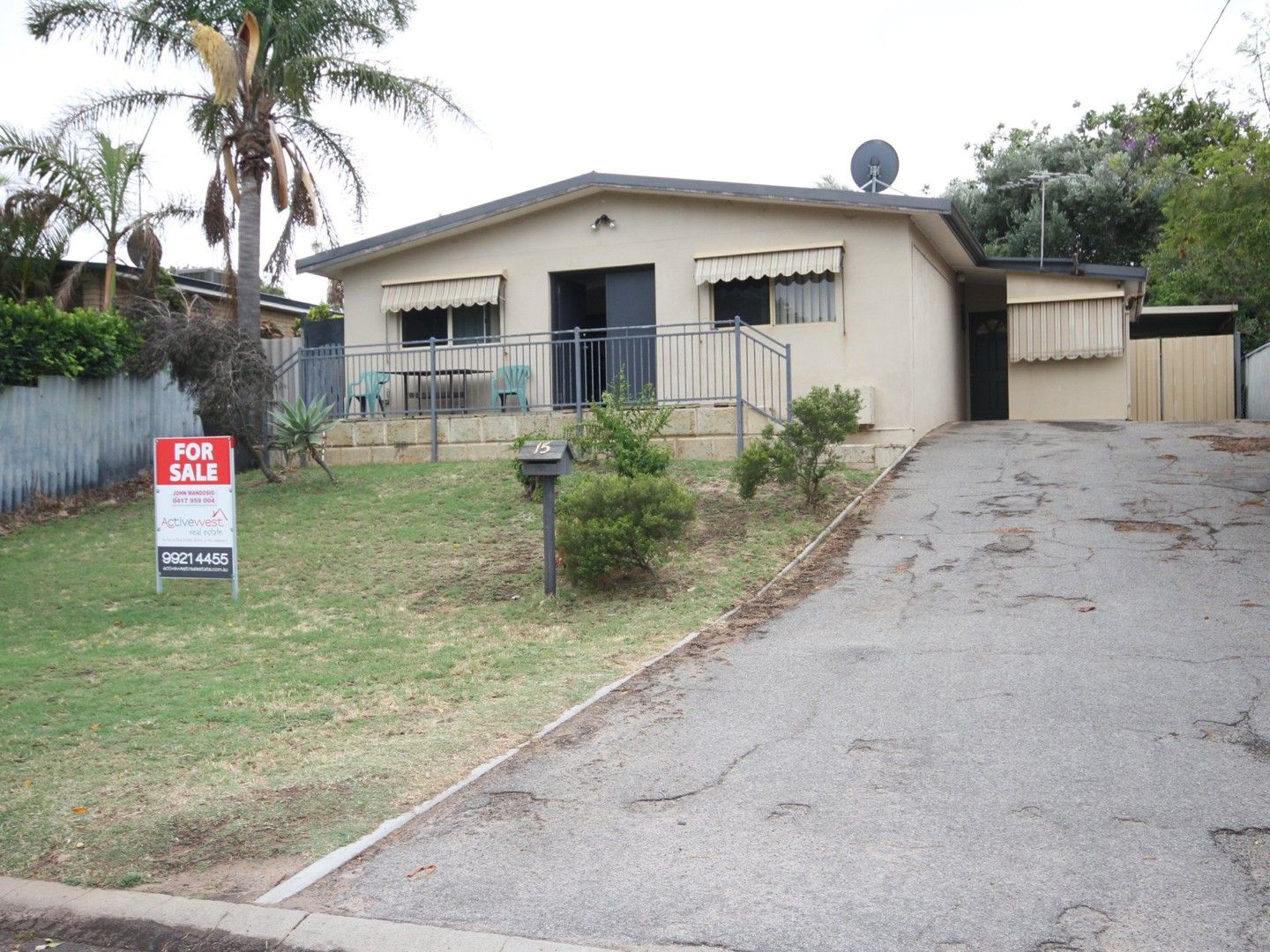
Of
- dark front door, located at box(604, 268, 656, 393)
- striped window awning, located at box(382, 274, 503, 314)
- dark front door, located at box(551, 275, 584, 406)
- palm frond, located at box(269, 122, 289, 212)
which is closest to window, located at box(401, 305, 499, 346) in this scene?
striped window awning, located at box(382, 274, 503, 314)

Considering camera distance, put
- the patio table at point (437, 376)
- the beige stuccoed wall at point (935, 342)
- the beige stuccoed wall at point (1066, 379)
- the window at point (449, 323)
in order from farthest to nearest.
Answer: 1. the beige stuccoed wall at point (1066, 379)
2. the window at point (449, 323)
3. the patio table at point (437, 376)
4. the beige stuccoed wall at point (935, 342)

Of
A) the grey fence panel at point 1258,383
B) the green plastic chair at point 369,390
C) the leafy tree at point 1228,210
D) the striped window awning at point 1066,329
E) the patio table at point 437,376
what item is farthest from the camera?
the grey fence panel at point 1258,383

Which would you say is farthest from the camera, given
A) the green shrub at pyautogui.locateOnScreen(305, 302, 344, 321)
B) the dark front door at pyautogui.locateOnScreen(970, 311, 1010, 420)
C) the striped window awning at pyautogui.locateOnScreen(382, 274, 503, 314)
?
the green shrub at pyautogui.locateOnScreen(305, 302, 344, 321)

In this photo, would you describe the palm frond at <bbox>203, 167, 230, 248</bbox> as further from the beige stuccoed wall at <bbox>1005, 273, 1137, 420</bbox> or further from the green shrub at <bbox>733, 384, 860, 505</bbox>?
the beige stuccoed wall at <bbox>1005, 273, 1137, 420</bbox>

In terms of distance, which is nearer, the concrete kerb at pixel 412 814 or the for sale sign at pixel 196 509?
the concrete kerb at pixel 412 814

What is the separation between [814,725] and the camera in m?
5.64

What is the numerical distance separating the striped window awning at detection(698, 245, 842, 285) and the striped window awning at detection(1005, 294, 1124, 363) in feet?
18.3

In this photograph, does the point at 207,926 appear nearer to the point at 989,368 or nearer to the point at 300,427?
the point at 300,427

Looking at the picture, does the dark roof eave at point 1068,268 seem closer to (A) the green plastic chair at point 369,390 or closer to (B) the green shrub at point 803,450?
(B) the green shrub at point 803,450

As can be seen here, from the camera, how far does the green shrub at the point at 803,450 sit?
11109 mm

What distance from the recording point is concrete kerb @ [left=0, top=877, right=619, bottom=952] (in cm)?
368

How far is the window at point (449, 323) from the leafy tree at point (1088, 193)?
16552 mm

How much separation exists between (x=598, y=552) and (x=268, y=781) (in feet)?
13.2

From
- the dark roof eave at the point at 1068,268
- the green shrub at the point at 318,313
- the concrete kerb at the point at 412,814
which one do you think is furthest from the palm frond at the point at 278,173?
the dark roof eave at the point at 1068,268
